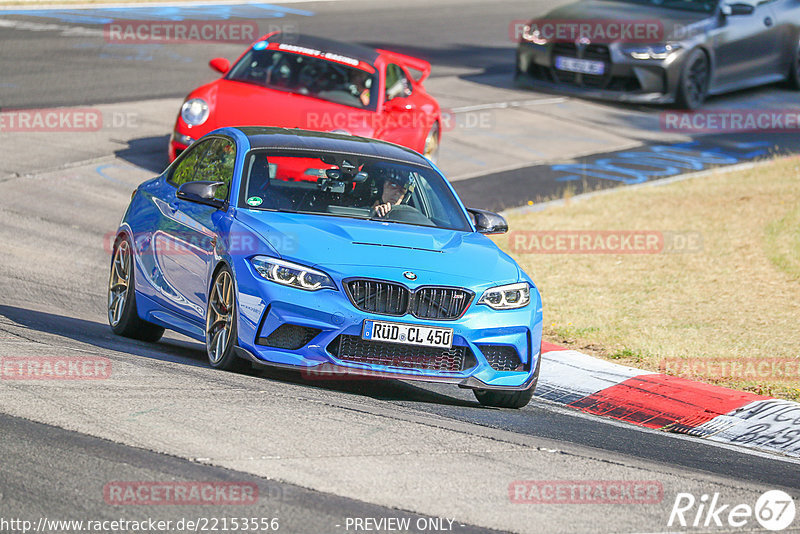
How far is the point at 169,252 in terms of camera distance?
29.1 feet

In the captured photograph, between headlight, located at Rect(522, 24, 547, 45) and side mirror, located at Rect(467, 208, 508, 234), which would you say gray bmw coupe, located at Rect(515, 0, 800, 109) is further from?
side mirror, located at Rect(467, 208, 508, 234)

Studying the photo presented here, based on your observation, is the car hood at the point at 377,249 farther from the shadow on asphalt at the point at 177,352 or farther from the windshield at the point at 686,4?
the windshield at the point at 686,4

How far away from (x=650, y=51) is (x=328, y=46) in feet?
25.0

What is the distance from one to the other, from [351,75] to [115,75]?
6.86 m

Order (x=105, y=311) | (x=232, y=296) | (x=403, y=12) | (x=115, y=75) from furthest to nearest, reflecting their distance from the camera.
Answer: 1. (x=403, y=12)
2. (x=115, y=75)
3. (x=105, y=311)
4. (x=232, y=296)

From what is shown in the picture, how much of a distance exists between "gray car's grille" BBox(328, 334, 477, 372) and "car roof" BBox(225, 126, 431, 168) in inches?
77.8

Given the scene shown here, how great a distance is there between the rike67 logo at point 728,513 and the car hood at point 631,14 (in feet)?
55.0

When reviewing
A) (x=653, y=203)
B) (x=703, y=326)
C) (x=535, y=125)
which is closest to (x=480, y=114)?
(x=535, y=125)

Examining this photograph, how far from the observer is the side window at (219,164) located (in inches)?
347

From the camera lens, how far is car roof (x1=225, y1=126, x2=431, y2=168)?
9.04m

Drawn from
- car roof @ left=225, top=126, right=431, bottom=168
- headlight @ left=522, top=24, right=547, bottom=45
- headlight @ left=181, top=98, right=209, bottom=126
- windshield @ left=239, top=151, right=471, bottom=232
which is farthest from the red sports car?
headlight @ left=522, top=24, right=547, bottom=45

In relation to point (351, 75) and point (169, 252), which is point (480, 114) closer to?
point (351, 75)

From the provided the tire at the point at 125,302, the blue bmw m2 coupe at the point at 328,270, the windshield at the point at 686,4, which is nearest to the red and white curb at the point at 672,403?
the blue bmw m2 coupe at the point at 328,270

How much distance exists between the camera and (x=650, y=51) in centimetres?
2175
